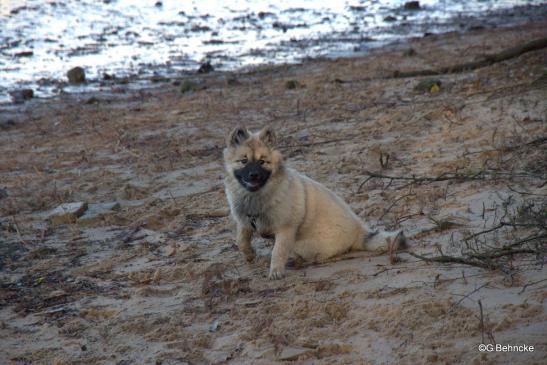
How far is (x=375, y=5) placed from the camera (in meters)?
31.1

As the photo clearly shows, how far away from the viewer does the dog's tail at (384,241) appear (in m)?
5.80

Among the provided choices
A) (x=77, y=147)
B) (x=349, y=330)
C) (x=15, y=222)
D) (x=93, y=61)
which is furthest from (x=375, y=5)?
(x=349, y=330)

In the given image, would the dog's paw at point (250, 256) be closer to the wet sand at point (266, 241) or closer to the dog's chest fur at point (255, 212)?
the wet sand at point (266, 241)

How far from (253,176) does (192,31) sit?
1922 cm

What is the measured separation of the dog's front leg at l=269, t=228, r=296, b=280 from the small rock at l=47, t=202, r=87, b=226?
2596mm

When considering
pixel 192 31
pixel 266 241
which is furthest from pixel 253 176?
pixel 192 31

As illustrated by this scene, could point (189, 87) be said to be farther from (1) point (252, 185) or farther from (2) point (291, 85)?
(1) point (252, 185)

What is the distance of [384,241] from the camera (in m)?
6.02

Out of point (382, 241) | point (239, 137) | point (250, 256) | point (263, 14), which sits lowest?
point (263, 14)

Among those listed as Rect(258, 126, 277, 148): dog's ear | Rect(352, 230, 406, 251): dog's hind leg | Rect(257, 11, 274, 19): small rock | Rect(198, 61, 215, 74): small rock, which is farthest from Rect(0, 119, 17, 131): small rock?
Rect(257, 11, 274, 19): small rock

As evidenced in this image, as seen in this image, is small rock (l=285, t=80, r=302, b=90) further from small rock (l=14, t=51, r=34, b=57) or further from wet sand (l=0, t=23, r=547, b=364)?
small rock (l=14, t=51, r=34, b=57)

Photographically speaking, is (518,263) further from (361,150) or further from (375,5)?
(375,5)

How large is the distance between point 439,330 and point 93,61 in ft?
53.9

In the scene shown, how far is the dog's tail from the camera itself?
228 inches
